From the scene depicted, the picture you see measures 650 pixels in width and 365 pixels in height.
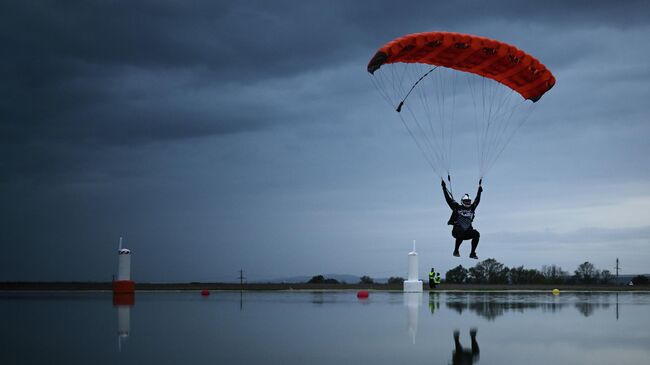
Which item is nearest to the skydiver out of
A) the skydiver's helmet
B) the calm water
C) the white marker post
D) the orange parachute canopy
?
the skydiver's helmet

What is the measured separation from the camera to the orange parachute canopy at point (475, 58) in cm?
2762

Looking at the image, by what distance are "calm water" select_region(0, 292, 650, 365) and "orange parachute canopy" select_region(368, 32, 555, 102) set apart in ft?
32.7

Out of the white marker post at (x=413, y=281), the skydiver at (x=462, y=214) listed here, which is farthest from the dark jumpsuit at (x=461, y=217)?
the white marker post at (x=413, y=281)

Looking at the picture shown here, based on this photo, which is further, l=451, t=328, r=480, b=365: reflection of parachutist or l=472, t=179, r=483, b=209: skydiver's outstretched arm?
l=472, t=179, r=483, b=209: skydiver's outstretched arm

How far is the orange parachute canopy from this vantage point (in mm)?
27625

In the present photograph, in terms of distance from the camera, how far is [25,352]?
1387cm

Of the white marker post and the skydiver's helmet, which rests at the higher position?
the skydiver's helmet

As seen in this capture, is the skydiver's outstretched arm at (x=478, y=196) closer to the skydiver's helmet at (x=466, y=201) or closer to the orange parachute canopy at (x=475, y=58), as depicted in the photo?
the skydiver's helmet at (x=466, y=201)

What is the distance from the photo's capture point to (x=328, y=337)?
16.4 metres

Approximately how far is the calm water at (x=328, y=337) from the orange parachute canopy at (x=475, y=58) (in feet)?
32.7

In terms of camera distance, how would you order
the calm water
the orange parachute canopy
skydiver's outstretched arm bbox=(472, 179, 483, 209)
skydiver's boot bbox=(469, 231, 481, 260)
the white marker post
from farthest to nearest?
the white marker post → skydiver's boot bbox=(469, 231, 481, 260) → skydiver's outstretched arm bbox=(472, 179, 483, 209) → the orange parachute canopy → the calm water

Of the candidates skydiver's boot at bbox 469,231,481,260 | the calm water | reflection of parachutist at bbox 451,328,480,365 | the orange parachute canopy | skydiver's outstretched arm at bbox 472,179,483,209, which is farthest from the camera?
skydiver's boot at bbox 469,231,481,260

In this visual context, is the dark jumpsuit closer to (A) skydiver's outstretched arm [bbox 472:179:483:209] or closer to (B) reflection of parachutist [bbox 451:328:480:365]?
(A) skydiver's outstretched arm [bbox 472:179:483:209]

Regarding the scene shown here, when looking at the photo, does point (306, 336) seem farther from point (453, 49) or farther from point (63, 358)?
point (453, 49)
